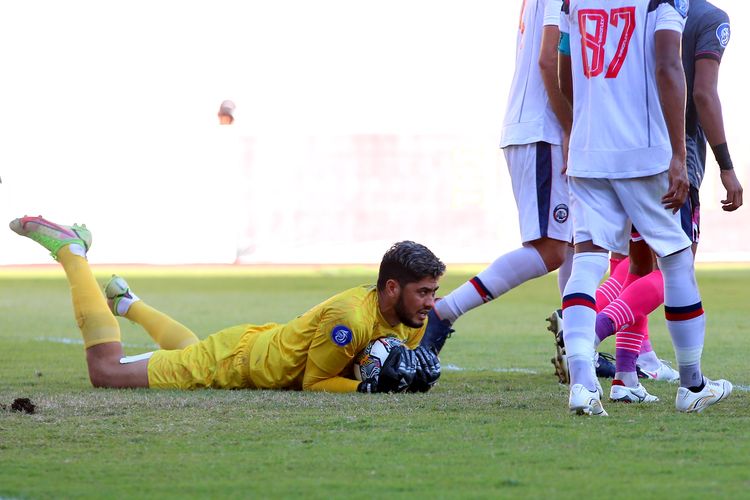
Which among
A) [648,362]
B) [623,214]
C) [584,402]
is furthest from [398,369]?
[648,362]

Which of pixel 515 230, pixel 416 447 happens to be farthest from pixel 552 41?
pixel 515 230

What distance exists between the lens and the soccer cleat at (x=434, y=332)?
5809 millimetres

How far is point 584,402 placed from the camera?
4539mm

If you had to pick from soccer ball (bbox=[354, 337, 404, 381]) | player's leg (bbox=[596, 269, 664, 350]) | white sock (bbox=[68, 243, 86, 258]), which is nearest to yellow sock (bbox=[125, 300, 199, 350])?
white sock (bbox=[68, 243, 86, 258])

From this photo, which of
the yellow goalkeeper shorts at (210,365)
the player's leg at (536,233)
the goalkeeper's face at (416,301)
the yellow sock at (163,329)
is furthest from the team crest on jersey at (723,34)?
the yellow sock at (163,329)

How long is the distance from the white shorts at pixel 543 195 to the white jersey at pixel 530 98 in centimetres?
6

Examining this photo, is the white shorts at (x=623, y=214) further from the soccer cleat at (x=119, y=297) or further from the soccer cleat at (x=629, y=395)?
the soccer cleat at (x=119, y=297)

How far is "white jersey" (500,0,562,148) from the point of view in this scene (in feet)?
19.7

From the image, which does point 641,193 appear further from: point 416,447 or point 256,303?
point 256,303

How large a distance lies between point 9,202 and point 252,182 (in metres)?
4.53

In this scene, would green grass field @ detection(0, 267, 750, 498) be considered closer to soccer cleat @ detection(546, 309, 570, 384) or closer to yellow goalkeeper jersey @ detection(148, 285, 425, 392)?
soccer cleat @ detection(546, 309, 570, 384)

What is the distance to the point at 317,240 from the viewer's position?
2528 cm

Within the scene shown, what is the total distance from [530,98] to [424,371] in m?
1.45

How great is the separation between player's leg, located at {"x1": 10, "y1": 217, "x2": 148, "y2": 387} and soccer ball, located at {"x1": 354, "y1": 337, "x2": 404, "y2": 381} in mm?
1061
